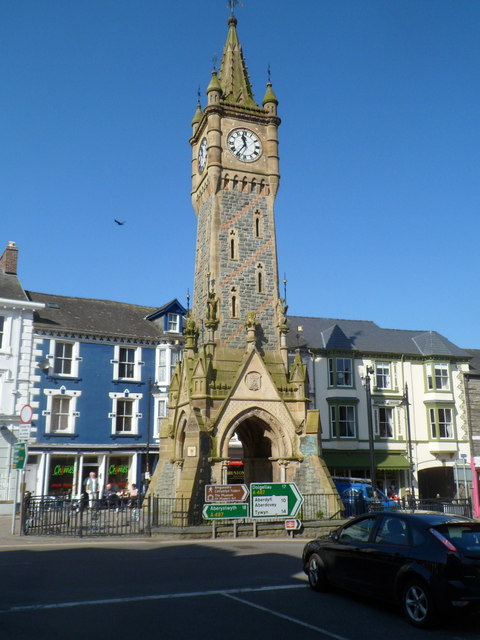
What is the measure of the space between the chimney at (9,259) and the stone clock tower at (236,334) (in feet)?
42.3

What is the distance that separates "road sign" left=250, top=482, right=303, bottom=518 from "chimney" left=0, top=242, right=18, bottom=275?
21.5m

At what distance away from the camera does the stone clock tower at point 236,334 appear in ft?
69.3

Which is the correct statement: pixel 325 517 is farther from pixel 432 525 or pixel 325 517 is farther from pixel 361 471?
pixel 361 471

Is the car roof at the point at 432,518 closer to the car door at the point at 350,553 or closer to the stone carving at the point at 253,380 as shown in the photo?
the car door at the point at 350,553

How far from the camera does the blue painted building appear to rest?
32.0m

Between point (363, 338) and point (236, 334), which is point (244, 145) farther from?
point (363, 338)

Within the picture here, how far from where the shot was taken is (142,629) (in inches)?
287

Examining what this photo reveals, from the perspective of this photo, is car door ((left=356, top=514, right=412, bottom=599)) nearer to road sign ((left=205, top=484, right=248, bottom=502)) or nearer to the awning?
road sign ((left=205, top=484, right=248, bottom=502))

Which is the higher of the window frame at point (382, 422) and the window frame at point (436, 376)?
the window frame at point (436, 376)

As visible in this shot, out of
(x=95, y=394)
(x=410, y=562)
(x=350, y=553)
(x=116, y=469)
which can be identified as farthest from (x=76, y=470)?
(x=410, y=562)

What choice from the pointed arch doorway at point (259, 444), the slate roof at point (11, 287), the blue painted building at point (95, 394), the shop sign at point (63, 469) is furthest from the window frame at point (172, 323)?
the pointed arch doorway at point (259, 444)

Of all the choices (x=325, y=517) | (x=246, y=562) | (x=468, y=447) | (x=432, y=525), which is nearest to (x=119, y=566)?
(x=246, y=562)

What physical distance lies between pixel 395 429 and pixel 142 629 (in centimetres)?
3241

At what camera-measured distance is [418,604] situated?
759 cm
